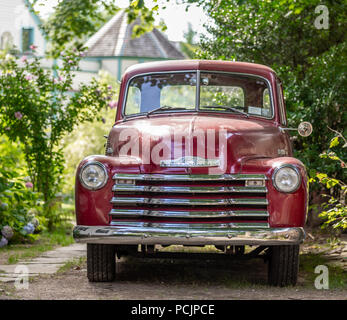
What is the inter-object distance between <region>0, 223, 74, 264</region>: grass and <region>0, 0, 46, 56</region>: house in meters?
15.6

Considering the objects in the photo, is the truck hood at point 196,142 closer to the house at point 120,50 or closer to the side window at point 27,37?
the side window at point 27,37

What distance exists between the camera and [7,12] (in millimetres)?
24984

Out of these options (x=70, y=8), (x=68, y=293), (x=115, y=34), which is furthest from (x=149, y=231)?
(x=115, y=34)

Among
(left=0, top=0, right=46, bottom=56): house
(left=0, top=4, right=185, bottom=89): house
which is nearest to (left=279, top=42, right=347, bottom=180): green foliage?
(left=0, top=0, right=46, bottom=56): house

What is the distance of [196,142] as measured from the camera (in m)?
5.30

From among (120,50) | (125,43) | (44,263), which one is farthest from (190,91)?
(125,43)

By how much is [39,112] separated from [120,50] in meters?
19.5

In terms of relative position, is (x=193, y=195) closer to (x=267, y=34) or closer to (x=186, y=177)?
(x=186, y=177)

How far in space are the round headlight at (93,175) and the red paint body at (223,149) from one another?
0.04 metres

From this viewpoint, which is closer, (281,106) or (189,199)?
(189,199)

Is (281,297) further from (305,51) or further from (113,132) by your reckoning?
(305,51)

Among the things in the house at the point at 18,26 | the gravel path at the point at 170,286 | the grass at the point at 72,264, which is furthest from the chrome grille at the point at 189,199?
the house at the point at 18,26

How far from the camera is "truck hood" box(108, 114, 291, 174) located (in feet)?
17.0
